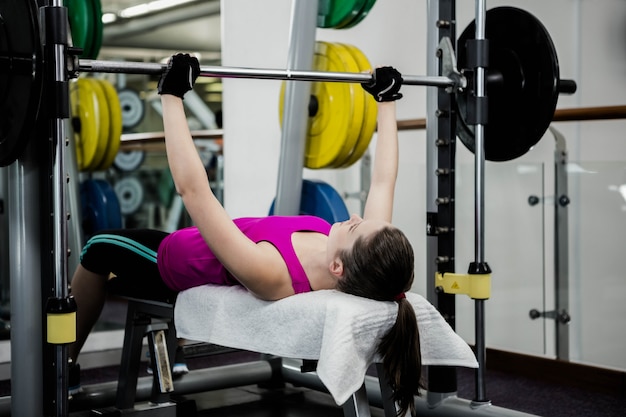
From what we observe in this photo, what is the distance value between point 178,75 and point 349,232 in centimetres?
58

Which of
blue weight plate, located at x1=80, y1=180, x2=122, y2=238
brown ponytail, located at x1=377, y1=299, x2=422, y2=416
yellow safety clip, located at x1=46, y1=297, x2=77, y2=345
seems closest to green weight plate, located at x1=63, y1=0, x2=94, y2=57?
blue weight plate, located at x1=80, y1=180, x2=122, y2=238

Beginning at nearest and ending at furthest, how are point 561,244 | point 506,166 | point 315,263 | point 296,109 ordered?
point 315,263 < point 296,109 < point 561,244 < point 506,166

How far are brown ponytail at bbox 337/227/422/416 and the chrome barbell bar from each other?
1.94ft

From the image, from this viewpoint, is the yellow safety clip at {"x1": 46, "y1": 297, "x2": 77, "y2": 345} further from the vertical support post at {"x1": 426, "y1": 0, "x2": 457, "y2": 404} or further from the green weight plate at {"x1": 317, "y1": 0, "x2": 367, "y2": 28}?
the green weight plate at {"x1": 317, "y1": 0, "x2": 367, "y2": 28}

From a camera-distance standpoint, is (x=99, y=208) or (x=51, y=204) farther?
(x=99, y=208)

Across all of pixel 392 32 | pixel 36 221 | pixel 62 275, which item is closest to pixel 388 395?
pixel 62 275

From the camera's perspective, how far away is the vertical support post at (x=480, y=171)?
8.50ft

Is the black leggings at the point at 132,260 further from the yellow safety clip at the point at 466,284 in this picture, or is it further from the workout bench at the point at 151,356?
the yellow safety clip at the point at 466,284

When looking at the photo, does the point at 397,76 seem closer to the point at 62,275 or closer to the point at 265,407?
the point at 62,275

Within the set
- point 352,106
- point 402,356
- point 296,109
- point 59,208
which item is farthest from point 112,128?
point 402,356

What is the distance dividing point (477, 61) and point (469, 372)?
5.54 feet

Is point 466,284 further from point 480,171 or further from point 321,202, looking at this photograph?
point 321,202

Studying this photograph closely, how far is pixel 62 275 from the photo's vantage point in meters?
1.99

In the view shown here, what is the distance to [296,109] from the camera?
10.5ft
